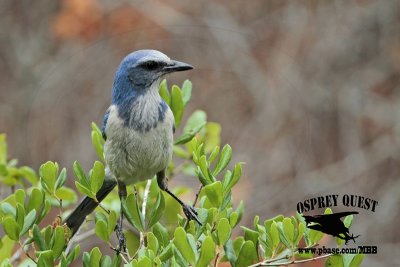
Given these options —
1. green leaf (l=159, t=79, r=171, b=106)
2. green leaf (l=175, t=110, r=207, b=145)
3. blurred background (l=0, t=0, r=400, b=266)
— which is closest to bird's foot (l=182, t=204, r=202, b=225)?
green leaf (l=175, t=110, r=207, b=145)

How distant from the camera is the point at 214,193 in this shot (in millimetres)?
2346

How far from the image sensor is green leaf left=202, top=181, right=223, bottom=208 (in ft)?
7.56

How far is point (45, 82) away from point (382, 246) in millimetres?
4135

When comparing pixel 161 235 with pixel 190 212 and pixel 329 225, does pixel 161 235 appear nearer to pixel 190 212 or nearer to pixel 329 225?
pixel 190 212

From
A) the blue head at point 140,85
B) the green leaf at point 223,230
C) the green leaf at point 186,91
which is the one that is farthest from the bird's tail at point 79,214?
the green leaf at point 223,230

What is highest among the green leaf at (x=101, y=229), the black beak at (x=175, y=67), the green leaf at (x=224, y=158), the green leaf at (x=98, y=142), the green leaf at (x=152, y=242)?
the black beak at (x=175, y=67)

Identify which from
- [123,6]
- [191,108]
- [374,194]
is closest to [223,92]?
[191,108]

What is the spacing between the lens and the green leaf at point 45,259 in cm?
221

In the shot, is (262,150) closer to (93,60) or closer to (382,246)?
(382,246)

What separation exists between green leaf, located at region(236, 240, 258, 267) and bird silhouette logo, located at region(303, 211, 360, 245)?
0.66 ft

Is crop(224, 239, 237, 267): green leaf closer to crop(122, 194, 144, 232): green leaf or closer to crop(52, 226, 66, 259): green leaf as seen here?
crop(122, 194, 144, 232): green leaf

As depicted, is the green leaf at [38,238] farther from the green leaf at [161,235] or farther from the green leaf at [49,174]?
the green leaf at [161,235]

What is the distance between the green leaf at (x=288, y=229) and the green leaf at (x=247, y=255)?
4.8 inches

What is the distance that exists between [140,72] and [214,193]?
0.79m
